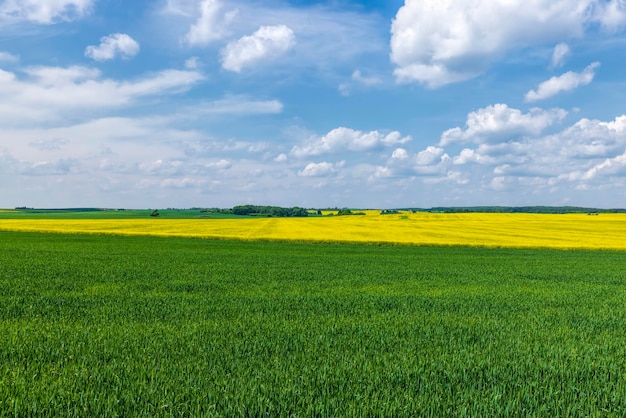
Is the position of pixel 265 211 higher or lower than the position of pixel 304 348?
higher

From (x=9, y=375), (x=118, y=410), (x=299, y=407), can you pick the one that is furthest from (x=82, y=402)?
(x=299, y=407)

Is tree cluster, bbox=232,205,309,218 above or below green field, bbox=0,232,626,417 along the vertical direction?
above

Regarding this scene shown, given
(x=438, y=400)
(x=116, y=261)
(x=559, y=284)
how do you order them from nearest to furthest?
1. (x=438, y=400)
2. (x=559, y=284)
3. (x=116, y=261)

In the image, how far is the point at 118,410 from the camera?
5.29 m

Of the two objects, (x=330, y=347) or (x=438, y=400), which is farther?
(x=330, y=347)

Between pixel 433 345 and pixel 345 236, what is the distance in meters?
39.6

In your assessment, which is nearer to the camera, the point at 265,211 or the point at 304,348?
the point at 304,348

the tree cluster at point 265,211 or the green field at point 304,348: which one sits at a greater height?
the tree cluster at point 265,211

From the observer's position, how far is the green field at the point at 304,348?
5641 millimetres

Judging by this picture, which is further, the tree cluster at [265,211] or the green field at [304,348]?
the tree cluster at [265,211]

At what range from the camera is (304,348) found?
812 centimetres

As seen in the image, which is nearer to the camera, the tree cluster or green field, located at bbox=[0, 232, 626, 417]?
green field, located at bbox=[0, 232, 626, 417]

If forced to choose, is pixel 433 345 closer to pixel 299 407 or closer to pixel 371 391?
pixel 371 391

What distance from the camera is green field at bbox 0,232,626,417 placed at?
18.5 feet
